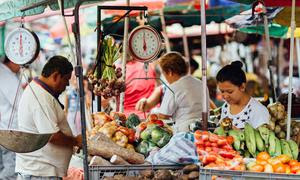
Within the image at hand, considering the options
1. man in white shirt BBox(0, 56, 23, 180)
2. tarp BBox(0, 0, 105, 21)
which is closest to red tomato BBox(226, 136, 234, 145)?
tarp BBox(0, 0, 105, 21)

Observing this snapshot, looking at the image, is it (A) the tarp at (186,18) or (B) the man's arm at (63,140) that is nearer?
(B) the man's arm at (63,140)

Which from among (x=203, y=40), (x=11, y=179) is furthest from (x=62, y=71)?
(x=11, y=179)

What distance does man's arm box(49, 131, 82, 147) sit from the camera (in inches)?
227

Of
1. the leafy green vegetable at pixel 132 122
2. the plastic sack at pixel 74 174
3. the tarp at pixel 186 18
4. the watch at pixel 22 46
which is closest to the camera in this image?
the watch at pixel 22 46

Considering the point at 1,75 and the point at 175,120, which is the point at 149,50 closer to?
the point at 175,120

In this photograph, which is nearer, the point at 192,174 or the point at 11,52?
the point at 192,174

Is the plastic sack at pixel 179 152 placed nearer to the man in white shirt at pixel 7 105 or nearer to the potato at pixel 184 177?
the potato at pixel 184 177

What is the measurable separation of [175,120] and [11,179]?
2.02 m

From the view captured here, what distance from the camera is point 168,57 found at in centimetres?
784

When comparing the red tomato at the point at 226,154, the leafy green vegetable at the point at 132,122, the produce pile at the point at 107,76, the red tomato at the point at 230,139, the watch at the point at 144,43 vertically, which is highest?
the watch at the point at 144,43

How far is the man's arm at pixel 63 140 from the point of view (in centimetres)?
577

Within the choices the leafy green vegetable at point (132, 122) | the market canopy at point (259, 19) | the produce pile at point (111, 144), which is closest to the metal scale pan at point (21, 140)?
the produce pile at point (111, 144)

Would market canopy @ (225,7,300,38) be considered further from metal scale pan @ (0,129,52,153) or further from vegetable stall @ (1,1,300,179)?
metal scale pan @ (0,129,52,153)

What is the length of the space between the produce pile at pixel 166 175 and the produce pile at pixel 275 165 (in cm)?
48
